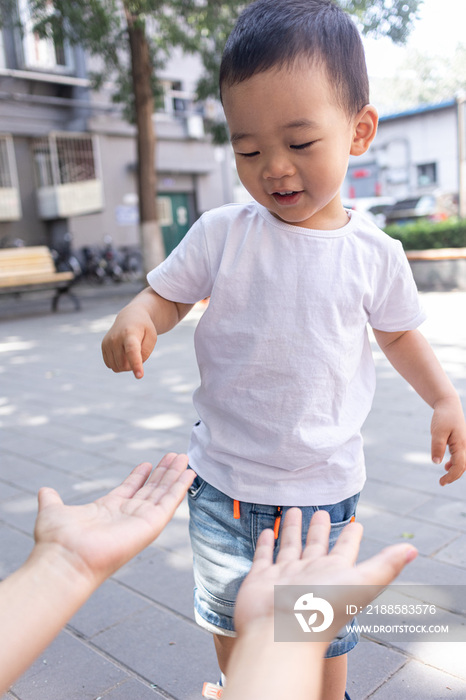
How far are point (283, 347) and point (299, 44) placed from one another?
1.93 feet

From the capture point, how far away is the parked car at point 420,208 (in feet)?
57.5

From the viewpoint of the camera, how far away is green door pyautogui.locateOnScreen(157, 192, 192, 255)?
719 inches

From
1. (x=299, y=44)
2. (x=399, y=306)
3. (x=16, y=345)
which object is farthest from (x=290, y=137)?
(x=16, y=345)

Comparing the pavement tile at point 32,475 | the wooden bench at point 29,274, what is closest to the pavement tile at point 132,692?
the pavement tile at point 32,475

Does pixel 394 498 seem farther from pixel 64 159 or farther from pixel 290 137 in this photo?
pixel 64 159

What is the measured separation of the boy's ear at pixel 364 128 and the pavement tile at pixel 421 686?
132 centimetres

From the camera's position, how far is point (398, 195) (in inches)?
1089

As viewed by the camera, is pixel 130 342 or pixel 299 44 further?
pixel 130 342

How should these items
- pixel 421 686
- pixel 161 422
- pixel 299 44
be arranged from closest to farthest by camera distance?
pixel 299 44 < pixel 421 686 < pixel 161 422

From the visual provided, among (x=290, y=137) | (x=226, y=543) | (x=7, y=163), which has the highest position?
(x=7, y=163)

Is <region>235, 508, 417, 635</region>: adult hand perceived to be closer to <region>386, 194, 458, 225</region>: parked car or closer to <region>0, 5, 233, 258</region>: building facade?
<region>0, 5, 233, 258</region>: building facade

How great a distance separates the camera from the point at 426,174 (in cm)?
2658

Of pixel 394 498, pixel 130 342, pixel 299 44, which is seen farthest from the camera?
pixel 394 498

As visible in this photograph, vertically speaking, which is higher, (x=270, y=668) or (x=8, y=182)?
(x=8, y=182)
